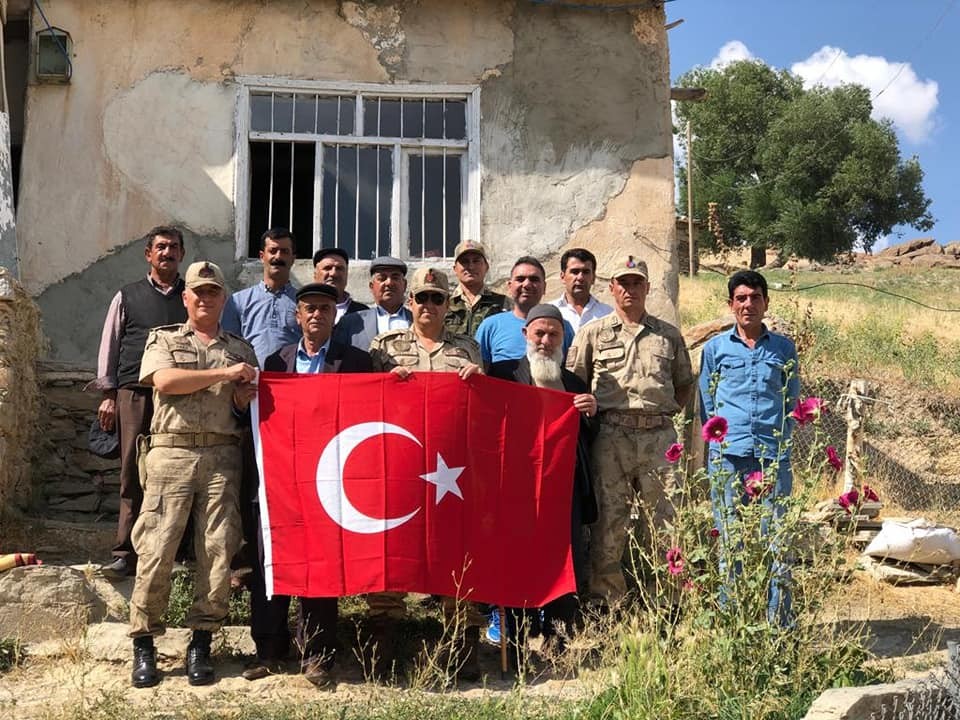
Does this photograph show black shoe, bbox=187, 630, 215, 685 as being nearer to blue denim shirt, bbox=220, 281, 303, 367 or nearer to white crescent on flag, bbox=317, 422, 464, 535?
white crescent on flag, bbox=317, 422, 464, 535

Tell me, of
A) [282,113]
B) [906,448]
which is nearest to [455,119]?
[282,113]

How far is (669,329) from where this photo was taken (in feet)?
18.8

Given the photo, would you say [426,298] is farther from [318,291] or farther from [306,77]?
[306,77]

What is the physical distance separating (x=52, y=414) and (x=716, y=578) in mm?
5435

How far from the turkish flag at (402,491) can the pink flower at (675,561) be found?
91 cm

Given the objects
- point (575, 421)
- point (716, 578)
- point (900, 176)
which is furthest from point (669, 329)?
point (900, 176)

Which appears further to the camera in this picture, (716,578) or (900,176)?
(900,176)

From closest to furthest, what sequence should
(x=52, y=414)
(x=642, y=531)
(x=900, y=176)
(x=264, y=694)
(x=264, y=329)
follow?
1. (x=264, y=694)
2. (x=642, y=531)
3. (x=264, y=329)
4. (x=52, y=414)
5. (x=900, y=176)

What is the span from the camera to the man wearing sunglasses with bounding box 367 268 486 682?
509 cm

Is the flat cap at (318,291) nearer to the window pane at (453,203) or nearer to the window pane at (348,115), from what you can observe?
the window pane at (453,203)

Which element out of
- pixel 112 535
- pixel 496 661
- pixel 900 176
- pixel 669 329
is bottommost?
pixel 496 661

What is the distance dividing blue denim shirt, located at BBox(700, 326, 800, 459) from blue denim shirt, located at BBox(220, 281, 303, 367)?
8.06 feet

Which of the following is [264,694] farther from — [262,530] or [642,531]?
[642,531]

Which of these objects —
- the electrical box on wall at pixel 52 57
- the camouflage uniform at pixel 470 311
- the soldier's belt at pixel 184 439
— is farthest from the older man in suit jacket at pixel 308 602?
the electrical box on wall at pixel 52 57
